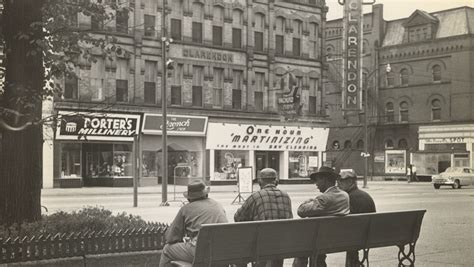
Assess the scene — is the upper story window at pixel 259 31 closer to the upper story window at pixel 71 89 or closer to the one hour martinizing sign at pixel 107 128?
the one hour martinizing sign at pixel 107 128

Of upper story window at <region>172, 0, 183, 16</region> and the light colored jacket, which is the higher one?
upper story window at <region>172, 0, 183, 16</region>

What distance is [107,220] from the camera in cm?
1021

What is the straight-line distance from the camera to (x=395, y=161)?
63.3 m

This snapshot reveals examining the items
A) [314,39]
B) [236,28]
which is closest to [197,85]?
[236,28]

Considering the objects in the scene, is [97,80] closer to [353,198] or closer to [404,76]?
[353,198]

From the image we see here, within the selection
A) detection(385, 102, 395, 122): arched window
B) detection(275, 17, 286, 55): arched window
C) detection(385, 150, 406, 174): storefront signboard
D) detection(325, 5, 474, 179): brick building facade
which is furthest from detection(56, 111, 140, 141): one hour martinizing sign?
detection(385, 102, 395, 122): arched window

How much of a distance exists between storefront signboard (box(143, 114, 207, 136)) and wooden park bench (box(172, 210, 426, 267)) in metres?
32.4

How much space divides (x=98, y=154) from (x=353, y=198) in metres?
32.7

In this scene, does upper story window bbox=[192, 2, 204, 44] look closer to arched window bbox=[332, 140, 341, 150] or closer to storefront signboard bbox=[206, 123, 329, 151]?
storefront signboard bbox=[206, 123, 329, 151]

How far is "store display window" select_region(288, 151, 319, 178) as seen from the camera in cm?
5134

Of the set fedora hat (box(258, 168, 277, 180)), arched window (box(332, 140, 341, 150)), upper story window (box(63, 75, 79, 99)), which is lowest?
fedora hat (box(258, 168, 277, 180))

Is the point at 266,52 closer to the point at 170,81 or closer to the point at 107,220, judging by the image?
the point at 170,81

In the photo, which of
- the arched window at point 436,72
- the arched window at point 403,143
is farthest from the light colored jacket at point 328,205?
the arched window at point 403,143

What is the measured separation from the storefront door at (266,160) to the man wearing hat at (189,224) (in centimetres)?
4169
